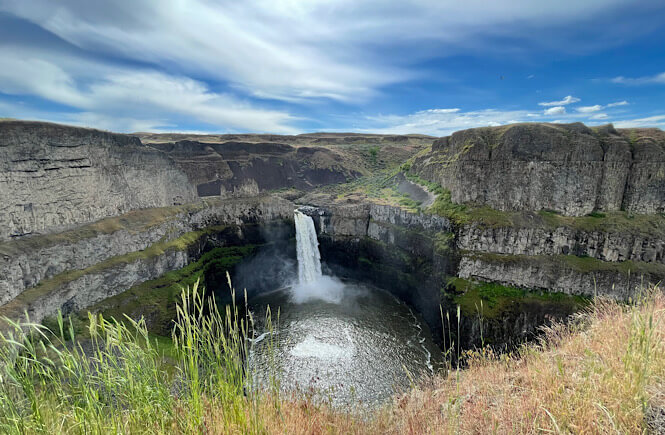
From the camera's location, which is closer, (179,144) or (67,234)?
(67,234)

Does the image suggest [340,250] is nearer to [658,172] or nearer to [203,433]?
[658,172]

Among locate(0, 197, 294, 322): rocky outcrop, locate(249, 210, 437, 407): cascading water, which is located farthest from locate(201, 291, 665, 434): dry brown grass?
locate(0, 197, 294, 322): rocky outcrop

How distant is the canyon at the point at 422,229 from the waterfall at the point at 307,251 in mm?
4562

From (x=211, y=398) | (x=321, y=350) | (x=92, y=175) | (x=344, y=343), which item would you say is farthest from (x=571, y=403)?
(x=92, y=175)

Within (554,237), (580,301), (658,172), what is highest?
(658,172)

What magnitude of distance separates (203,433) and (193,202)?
121ft

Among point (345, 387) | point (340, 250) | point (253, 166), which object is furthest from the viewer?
point (253, 166)

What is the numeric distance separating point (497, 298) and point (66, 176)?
34628mm

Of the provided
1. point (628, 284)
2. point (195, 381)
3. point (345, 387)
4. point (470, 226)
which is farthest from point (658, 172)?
point (195, 381)

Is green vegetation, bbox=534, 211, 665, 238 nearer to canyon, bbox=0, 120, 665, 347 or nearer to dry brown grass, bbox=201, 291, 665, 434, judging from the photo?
canyon, bbox=0, 120, 665, 347

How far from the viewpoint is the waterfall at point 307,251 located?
123 feet

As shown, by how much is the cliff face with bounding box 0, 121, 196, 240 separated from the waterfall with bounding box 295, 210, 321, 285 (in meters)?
17.0

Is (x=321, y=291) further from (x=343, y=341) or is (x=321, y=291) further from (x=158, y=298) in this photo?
(x=158, y=298)

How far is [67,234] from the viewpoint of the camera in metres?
22.3
